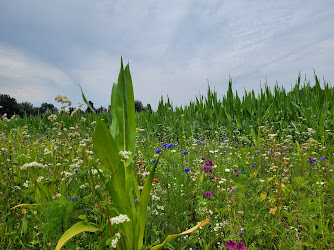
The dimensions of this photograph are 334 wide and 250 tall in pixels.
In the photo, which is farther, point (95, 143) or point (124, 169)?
point (124, 169)

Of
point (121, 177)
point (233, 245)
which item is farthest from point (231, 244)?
point (121, 177)

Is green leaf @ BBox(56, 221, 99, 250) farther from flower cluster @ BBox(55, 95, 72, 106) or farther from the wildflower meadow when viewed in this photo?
flower cluster @ BBox(55, 95, 72, 106)

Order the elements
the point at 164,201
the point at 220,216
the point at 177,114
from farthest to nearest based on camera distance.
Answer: the point at 177,114 → the point at 164,201 → the point at 220,216

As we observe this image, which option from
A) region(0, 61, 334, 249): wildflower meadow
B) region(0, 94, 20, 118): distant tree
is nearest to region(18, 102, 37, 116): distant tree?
region(0, 94, 20, 118): distant tree

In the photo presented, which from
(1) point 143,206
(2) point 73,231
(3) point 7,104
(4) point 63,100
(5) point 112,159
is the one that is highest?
(3) point 7,104

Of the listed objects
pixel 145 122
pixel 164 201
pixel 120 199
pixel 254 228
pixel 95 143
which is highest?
pixel 145 122

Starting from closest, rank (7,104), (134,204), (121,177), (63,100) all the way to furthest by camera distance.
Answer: (121,177), (134,204), (63,100), (7,104)

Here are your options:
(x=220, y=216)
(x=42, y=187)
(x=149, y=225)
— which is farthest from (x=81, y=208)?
(x=220, y=216)

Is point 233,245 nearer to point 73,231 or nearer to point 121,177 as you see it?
point 121,177

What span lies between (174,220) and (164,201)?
36cm

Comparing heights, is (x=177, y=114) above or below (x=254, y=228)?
above

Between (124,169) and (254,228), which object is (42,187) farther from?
(254,228)

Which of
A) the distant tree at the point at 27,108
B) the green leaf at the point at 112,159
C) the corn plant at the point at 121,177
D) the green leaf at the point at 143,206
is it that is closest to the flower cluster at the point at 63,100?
the corn plant at the point at 121,177

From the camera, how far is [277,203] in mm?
2479
